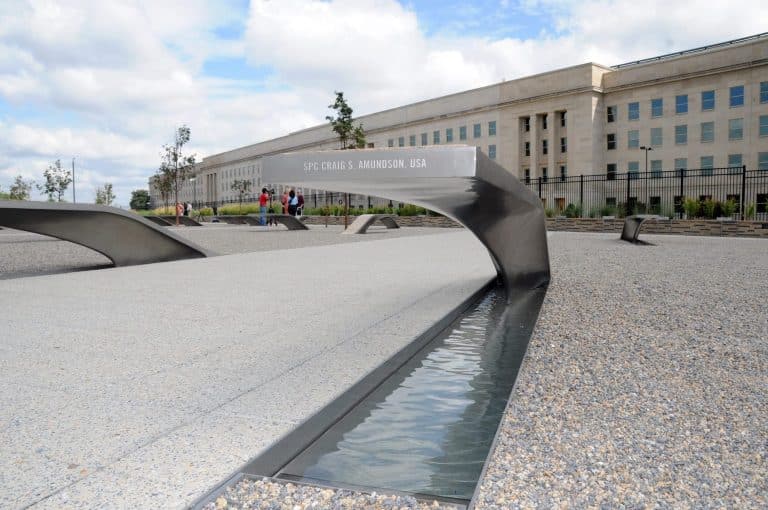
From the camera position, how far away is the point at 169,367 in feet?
12.4

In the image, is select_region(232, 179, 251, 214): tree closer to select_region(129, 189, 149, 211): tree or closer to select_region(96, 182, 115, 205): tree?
select_region(96, 182, 115, 205): tree

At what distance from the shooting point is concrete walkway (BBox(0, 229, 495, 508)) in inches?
90.8

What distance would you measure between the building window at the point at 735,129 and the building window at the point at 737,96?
120 centimetres

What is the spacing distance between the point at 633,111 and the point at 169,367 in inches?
2220

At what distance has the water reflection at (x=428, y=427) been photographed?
2389mm

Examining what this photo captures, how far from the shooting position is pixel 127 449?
250 cm

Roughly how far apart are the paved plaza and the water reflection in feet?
0.45

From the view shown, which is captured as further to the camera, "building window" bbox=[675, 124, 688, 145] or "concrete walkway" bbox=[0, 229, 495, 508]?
"building window" bbox=[675, 124, 688, 145]

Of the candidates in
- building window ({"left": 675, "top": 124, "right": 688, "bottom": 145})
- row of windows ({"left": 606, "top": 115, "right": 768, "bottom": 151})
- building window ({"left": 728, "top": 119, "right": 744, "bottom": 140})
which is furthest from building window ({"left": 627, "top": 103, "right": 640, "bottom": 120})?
building window ({"left": 728, "top": 119, "right": 744, "bottom": 140})

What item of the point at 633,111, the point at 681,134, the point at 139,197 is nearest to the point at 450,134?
the point at 633,111

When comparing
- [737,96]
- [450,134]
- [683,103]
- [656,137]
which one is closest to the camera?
[737,96]

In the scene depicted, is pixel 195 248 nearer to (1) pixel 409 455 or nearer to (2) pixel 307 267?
(2) pixel 307 267

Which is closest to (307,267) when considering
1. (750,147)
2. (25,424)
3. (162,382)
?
(162,382)

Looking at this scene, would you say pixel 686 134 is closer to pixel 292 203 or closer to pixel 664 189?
pixel 664 189
